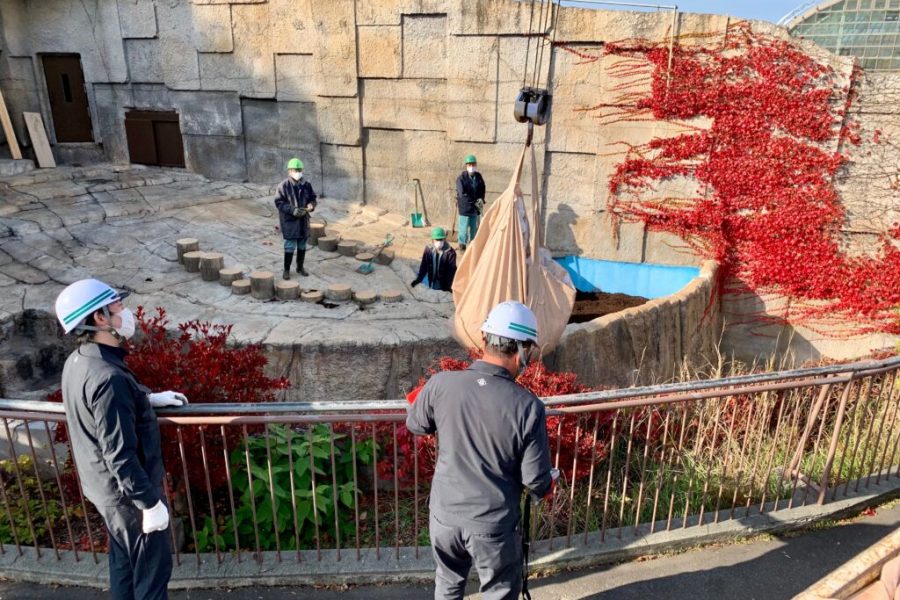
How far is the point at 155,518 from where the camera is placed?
8.93 feet

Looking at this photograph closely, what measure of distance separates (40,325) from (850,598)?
7197 millimetres

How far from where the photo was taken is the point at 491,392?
8.32 feet

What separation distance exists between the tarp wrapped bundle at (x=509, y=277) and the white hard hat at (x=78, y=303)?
11.8ft

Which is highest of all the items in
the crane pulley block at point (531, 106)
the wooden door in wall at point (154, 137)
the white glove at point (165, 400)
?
the crane pulley block at point (531, 106)

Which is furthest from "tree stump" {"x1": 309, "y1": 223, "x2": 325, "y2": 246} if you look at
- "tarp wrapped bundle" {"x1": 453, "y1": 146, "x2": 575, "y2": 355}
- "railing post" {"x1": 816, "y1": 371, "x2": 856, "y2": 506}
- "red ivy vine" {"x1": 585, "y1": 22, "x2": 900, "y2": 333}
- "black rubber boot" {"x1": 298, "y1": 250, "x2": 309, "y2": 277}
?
"railing post" {"x1": 816, "y1": 371, "x2": 856, "y2": 506}

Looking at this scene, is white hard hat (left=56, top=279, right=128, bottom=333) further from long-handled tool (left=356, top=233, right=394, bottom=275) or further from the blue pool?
the blue pool

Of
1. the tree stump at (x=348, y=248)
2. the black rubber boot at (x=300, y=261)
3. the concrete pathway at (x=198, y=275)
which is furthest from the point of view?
the tree stump at (x=348, y=248)

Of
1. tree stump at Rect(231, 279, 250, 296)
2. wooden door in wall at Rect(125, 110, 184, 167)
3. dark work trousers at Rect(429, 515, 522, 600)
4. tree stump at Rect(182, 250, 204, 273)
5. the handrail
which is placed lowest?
tree stump at Rect(231, 279, 250, 296)

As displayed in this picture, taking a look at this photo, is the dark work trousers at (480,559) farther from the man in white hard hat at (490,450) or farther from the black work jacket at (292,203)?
the black work jacket at (292,203)

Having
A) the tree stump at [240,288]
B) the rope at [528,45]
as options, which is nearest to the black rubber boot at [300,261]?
the tree stump at [240,288]

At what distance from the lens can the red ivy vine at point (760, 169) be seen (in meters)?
9.21

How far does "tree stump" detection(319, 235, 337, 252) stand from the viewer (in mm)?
9609

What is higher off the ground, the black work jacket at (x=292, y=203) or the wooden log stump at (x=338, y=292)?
the black work jacket at (x=292, y=203)

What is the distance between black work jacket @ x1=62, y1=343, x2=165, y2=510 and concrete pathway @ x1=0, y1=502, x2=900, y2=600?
966 mm
